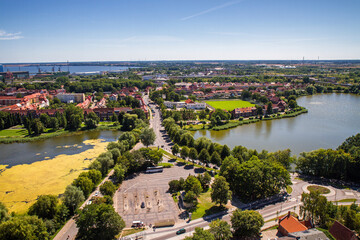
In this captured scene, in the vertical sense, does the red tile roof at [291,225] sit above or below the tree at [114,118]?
below

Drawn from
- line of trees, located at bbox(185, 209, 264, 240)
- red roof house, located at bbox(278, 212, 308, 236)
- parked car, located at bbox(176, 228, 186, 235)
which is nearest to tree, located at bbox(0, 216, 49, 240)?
Answer: parked car, located at bbox(176, 228, 186, 235)

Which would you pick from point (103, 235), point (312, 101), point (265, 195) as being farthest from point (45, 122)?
point (312, 101)

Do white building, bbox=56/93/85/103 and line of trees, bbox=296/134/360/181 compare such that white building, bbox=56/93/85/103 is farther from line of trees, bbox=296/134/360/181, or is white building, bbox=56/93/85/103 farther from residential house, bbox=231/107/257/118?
line of trees, bbox=296/134/360/181

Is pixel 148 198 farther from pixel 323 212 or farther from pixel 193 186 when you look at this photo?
pixel 323 212

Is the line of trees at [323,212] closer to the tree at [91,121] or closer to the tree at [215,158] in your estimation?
the tree at [215,158]

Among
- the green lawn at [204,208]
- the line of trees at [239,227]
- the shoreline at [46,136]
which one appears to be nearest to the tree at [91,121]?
the shoreline at [46,136]
